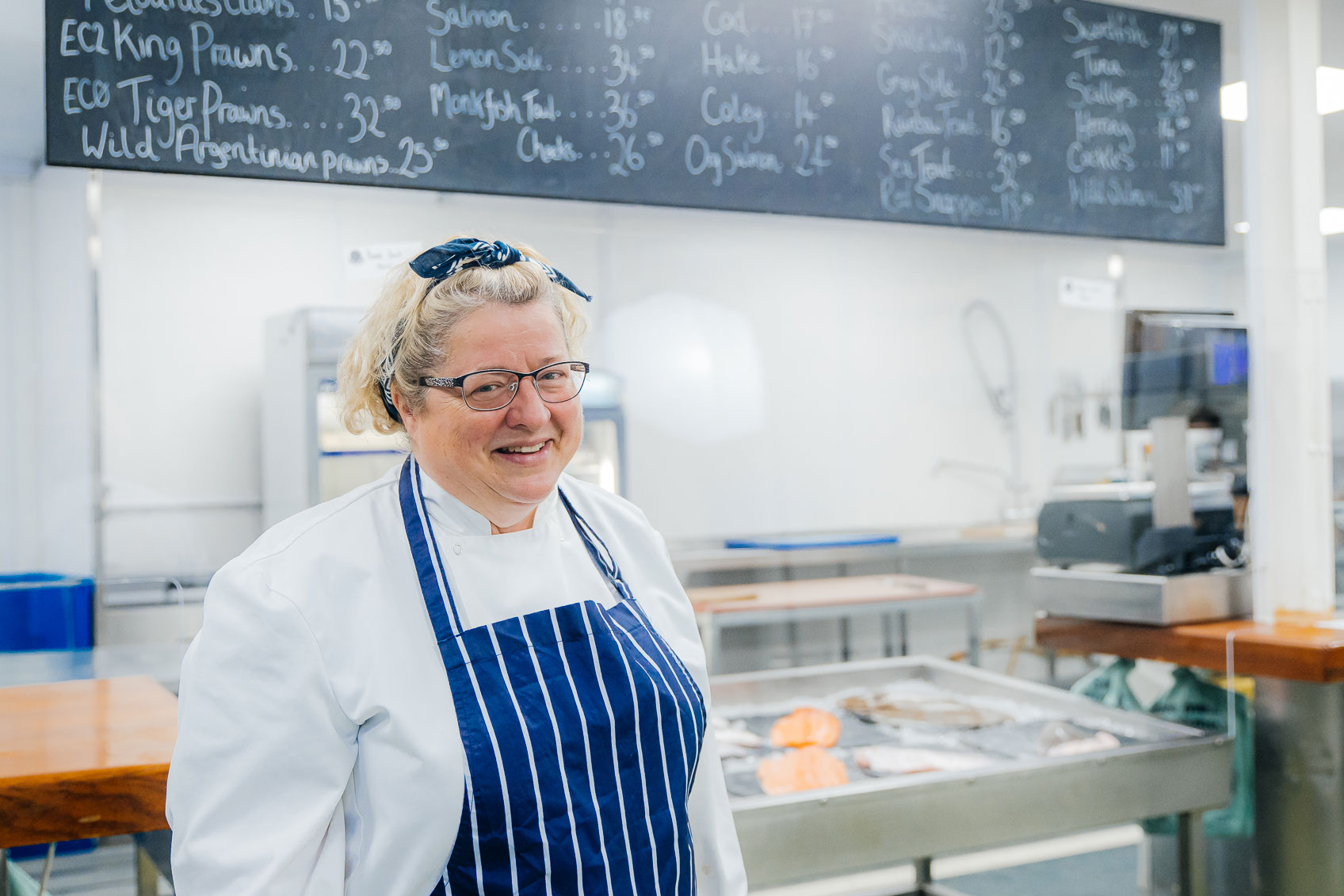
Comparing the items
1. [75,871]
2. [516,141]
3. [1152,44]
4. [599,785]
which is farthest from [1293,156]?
[75,871]

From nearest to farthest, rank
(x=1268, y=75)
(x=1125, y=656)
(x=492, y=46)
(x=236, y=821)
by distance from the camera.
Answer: (x=236, y=821), (x=492, y=46), (x=1125, y=656), (x=1268, y=75)

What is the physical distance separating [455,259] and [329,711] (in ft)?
1.64

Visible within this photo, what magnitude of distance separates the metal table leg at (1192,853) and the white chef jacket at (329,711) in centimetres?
184

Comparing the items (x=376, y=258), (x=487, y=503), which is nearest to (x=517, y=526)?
(x=487, y=503)

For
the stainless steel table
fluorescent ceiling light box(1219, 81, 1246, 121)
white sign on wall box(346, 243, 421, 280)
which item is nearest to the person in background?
white sign on wall box(346, 243, 421, 280)

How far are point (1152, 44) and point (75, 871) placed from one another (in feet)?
10.9

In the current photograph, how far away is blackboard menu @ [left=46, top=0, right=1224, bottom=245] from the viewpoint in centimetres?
195

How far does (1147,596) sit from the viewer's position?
106 inches

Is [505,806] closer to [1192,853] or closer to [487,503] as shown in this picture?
[487,503]

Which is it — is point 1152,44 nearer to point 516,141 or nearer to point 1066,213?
point 1066,213

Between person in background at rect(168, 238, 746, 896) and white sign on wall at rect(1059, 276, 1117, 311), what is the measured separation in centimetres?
223

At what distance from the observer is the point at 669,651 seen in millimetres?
1328

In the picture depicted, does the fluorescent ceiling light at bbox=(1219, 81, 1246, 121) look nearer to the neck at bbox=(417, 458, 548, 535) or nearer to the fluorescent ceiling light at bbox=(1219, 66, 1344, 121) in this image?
the fluorescent ceiling light at bbox=(1219, 66, 1344, 121)

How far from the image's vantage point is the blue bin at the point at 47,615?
2.19m
